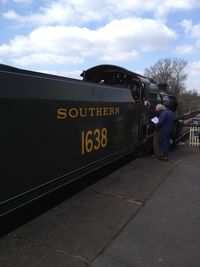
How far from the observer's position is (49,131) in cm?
457

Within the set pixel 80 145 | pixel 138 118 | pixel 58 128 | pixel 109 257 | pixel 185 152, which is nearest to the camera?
pixel 109 257

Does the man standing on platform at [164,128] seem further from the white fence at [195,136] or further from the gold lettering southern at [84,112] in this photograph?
the white fence at [195,136]

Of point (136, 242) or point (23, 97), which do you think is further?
point (136, 242)

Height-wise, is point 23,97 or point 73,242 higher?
point 23,97

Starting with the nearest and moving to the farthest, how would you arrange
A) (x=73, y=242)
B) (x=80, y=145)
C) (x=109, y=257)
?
1. (x=109, y=257)
2. (x=73, y=242)
3. (x=80, y=145)

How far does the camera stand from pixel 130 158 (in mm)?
9914

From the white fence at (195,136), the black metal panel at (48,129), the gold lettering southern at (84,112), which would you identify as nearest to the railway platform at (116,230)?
the black metal panel at (48,129)

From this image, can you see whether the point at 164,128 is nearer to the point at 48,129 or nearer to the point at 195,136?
the point at 195,136

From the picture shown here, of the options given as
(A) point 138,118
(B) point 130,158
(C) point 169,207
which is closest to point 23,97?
(C) point 169,207

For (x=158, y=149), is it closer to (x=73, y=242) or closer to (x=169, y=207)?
(x=169, y=207)

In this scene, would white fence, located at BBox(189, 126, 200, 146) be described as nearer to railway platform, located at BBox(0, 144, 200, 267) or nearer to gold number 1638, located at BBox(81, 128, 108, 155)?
railway platform, located at BBox(0, 144, 200, 267)

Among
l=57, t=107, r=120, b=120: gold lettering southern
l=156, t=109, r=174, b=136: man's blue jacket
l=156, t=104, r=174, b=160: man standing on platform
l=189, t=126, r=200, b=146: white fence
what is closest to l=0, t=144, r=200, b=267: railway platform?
l=57, t=107, r=120, b=120: gold lettering southern

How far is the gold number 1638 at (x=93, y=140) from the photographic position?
18.7 feet

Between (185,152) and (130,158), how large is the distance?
2.90 meters
